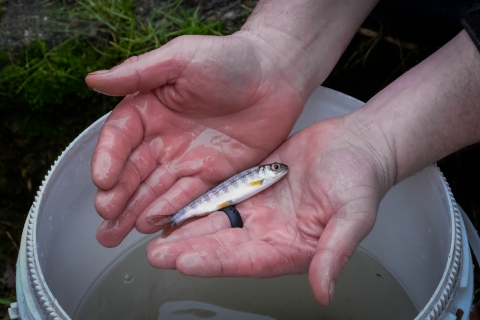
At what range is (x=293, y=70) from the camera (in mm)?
2271

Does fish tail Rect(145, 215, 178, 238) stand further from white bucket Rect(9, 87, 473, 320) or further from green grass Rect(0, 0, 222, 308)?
green grass Rect(0, 0, 222, 308)

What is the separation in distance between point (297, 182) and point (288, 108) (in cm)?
35

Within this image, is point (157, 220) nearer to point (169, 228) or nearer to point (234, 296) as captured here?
point (169, 228)

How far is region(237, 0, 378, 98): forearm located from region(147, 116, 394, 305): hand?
32 cm

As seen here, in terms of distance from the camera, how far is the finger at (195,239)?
170 centimetres

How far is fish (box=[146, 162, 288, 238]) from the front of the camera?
2070 mm

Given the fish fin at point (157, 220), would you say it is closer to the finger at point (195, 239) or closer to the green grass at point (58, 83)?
the finger at point (195, 239)

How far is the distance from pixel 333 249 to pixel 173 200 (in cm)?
72

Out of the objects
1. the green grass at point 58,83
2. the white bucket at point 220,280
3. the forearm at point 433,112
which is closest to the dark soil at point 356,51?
the green grass at point 58,83

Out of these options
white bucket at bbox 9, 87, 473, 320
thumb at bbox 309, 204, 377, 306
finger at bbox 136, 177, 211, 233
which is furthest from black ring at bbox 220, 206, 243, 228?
white bucket at bbox 9, 87, 473, 320

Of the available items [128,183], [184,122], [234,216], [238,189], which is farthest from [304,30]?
[128,183]

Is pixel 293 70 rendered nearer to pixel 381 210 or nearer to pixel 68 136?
pixel 381 210

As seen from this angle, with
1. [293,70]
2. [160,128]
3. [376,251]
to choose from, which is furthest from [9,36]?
[376,251]

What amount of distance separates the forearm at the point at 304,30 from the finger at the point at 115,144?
65 centimetres
